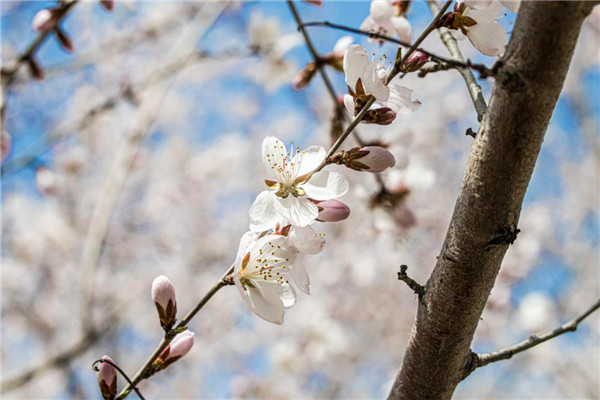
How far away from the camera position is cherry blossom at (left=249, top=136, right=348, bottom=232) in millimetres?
816

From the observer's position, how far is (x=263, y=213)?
0.83 meters

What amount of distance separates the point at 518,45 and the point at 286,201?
16.5 inches

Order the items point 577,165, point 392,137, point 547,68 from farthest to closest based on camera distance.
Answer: point 577,165 < point 392,137 < point 547,68

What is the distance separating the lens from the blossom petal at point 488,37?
0.82 meters

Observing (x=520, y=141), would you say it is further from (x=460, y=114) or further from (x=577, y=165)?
(x=577, y=165)

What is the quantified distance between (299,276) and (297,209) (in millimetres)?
139

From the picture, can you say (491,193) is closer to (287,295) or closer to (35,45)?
(287,295)

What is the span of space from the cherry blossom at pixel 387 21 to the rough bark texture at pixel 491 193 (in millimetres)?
565

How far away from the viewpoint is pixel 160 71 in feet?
8.98

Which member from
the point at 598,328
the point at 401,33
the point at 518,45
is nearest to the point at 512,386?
the point at 598,328

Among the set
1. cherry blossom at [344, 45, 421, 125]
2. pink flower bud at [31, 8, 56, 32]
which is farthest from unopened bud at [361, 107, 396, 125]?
pink flower bud at [31, 8, 56, 32]

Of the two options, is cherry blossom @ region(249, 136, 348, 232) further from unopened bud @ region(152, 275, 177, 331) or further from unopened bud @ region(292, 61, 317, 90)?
unopened bud @ region(292, 61, 317, 90)

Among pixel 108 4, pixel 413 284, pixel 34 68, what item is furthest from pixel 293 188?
pixel 34 68

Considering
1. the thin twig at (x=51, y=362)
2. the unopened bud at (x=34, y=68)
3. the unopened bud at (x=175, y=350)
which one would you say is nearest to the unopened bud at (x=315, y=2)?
the unopened bud at (x=175, y=350)
